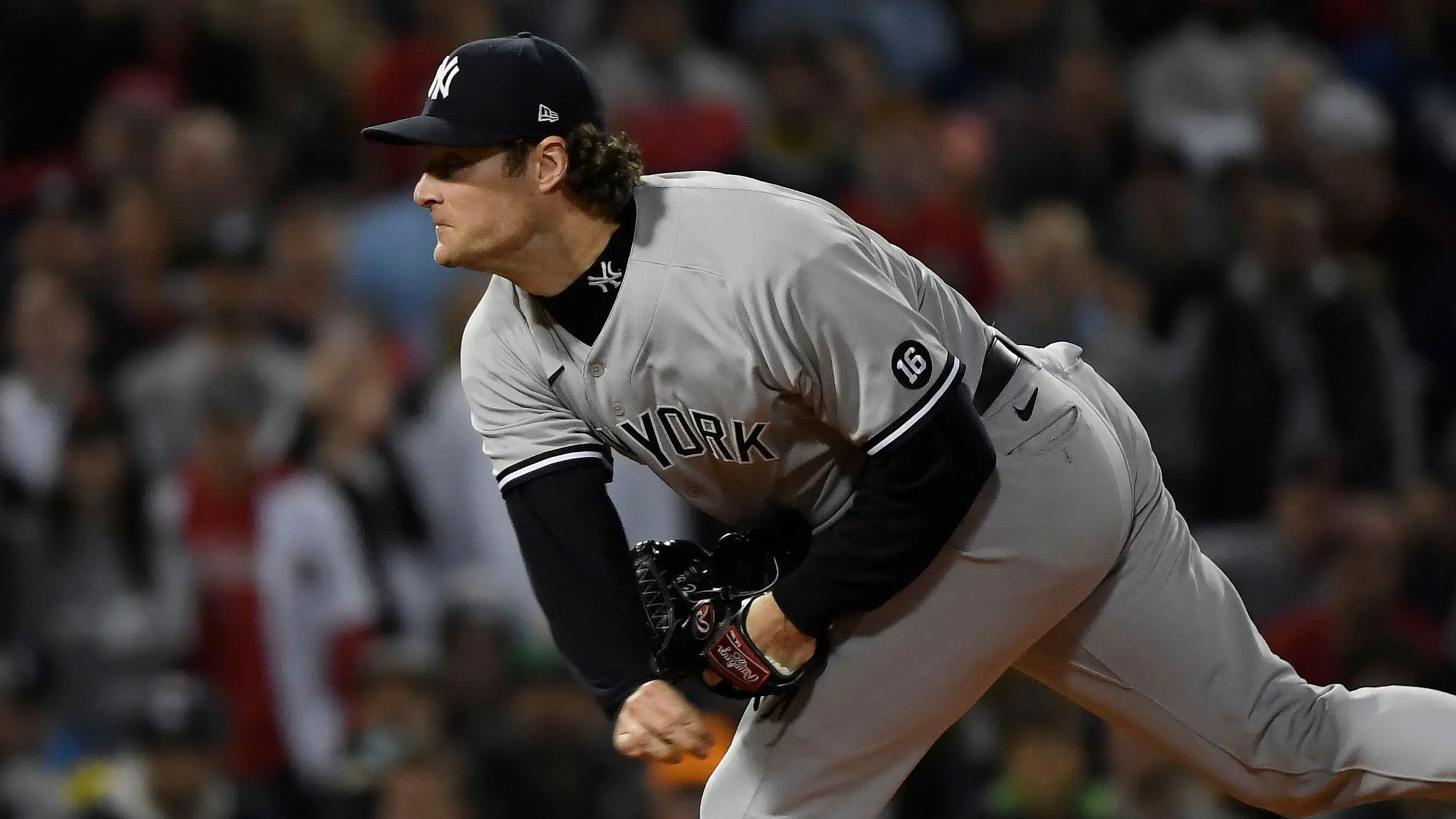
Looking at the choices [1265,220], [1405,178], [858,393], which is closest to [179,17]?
[1265,220]

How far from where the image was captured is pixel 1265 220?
264 inches

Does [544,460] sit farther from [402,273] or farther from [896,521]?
[402,273]

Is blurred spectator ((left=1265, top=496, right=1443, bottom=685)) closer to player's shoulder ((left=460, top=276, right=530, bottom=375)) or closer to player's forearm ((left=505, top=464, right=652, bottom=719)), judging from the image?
player's forearm ((left=505, top=464, right=652, bottom=719))

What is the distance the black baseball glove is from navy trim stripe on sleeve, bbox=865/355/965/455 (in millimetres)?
326

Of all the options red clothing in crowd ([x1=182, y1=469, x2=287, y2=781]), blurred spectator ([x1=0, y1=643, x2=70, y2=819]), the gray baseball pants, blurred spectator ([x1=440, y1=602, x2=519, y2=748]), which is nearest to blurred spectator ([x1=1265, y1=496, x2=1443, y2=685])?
blurred spectator ([x1=440, y1=602, x2=519, y2=748])

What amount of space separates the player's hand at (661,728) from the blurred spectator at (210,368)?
3620 mm

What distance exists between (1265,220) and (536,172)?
4.32 metres

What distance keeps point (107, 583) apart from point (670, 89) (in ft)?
9.64

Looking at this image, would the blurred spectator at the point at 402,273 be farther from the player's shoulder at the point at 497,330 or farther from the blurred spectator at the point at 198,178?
the player's shoulder at the point at 497,330

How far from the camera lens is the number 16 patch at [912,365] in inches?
113

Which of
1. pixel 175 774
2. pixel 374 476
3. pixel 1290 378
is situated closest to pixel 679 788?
pixel 175 774

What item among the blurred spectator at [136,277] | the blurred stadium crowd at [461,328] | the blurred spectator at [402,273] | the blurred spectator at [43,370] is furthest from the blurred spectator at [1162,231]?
the blurred spectator at [43,370]

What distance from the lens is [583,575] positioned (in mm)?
3068

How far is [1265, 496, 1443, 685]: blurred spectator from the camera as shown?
5.50 metres
